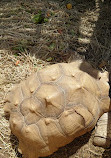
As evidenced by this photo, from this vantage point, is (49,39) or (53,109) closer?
(53,109)

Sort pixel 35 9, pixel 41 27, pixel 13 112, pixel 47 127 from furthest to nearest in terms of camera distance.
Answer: pixel 35 9
pixel 41 27
pixel 13 112
pixel 47 127

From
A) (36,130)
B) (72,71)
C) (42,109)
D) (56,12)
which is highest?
(56,12)

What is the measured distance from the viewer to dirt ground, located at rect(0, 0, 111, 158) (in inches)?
134

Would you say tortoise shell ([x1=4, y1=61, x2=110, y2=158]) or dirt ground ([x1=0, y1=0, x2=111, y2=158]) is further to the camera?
dirt ground ([x1=0, y1=0, x2=111, y2=158])

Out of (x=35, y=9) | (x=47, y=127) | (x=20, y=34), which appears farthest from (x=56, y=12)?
(x=47, y=127)

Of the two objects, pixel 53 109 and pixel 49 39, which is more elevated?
pixel 49 39

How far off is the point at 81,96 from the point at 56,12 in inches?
102

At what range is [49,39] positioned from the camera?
424cm

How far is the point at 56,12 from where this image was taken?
15.3 feet

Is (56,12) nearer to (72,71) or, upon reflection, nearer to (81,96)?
(72,71)

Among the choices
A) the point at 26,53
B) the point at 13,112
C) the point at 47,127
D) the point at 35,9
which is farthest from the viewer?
the point at 35,9

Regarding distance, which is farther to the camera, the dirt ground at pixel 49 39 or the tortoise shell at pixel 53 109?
the dirt ground at pixel 49 39

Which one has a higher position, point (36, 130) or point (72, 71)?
point (72, 71)

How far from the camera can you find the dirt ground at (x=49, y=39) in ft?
11.2
